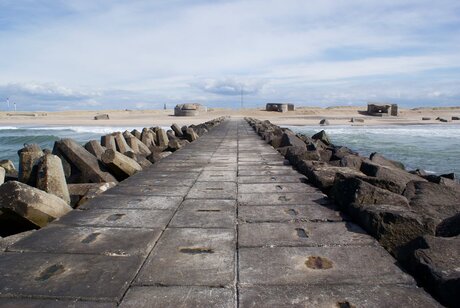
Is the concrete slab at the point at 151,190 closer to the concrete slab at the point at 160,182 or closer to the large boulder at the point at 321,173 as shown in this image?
the concrete slab at the point at 160,182

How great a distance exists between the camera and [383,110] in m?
48.4

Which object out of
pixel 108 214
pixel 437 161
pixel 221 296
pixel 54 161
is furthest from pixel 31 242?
pixel 437 161

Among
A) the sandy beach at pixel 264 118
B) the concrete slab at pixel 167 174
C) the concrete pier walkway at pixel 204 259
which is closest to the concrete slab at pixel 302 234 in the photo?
the concrete pier walkway at pixel 204 259

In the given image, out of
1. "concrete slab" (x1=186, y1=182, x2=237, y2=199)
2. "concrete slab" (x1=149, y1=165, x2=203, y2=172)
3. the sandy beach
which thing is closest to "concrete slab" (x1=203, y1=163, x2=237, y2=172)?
"concrete slab" (x1=149, y1=165, x2=203, y2=172)

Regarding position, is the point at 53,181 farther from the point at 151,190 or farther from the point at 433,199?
the point at 433,199

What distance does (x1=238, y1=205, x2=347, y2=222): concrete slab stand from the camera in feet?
10.8

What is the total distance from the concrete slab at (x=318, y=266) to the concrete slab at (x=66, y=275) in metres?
0.65

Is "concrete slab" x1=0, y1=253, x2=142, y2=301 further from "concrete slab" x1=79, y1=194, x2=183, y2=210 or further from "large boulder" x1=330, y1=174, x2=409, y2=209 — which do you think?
"large boulder" x1=330, y1=174, x2=409, y2=209

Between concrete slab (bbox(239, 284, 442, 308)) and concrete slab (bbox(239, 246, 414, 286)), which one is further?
concrete slab (bbox(239, 246, 414, 286))

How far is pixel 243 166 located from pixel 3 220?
3604 mm

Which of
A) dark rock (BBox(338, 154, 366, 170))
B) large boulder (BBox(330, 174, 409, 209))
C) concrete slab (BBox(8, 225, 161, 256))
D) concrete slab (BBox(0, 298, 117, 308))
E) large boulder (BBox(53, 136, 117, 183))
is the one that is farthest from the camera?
dark rock (BBox(338, 154, 366, 170))

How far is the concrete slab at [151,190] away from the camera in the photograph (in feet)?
14.0

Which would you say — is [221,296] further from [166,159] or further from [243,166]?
[166,159]

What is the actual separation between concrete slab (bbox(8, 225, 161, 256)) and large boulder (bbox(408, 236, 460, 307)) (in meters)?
1.57
